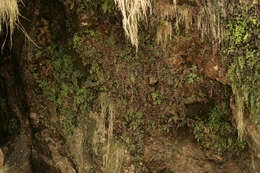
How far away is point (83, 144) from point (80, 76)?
106 centimetres

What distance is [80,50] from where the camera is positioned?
3.69 metres

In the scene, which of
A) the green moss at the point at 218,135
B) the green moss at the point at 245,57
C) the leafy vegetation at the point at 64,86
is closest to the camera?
the green moss at the point at 245,57

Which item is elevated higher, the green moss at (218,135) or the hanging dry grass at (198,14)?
the hanging dry grass at (198,14)

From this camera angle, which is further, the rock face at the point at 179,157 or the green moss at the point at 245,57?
the rock face at the point at 179,157

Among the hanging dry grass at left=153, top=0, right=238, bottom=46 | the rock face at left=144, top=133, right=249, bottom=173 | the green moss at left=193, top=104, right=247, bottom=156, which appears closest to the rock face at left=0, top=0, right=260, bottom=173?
the rock face at left=144, top=133, right=249, bottom=173

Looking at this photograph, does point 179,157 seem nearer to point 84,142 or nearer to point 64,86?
point 84,142

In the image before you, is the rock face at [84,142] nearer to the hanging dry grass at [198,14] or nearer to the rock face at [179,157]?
the rock face at [179,157]

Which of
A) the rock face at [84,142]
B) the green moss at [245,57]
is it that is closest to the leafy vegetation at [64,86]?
the rock face at [84,142]

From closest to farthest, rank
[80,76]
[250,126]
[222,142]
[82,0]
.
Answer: [250,126] < [222,142] < [82,0] < [80,76]

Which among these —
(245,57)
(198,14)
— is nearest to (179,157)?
(245,57)

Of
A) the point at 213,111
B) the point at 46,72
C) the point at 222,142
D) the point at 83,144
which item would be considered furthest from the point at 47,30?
the point at 222,142

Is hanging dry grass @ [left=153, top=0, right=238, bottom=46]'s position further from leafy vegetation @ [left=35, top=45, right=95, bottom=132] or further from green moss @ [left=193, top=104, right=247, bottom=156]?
leafy vegetation @ [left=35, top=45, right=95, bottom=132]

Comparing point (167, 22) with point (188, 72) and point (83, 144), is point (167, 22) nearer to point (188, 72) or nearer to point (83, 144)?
point (188, 72)

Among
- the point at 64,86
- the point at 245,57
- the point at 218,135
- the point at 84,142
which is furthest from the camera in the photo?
the point at 64,86
